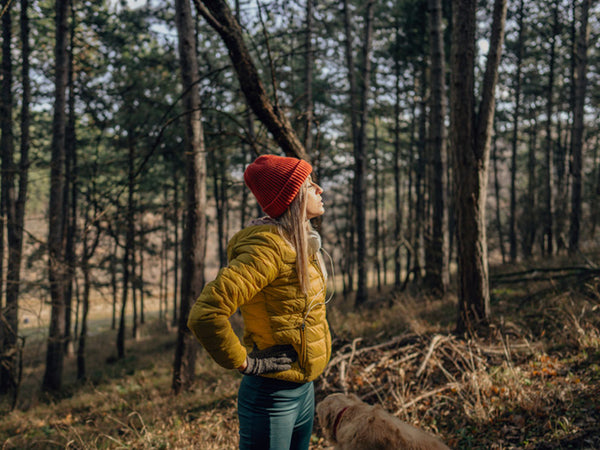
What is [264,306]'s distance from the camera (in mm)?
1927

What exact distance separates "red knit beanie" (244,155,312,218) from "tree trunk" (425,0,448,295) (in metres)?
7.93

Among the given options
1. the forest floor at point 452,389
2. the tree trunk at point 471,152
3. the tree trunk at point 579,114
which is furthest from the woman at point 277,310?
the tree trunk at point 579,114

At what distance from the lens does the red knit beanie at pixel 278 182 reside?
1.99m

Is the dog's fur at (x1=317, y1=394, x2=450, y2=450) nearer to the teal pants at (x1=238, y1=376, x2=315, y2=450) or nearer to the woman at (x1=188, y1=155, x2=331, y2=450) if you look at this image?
the woman at (x1=188, y1=155, x2=331, y2=450)

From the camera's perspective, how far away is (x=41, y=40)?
43.0ft

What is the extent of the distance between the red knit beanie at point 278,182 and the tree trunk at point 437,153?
7935mm

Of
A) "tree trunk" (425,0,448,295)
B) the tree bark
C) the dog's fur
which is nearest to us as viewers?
the dog's fur

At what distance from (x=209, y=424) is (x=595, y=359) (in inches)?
185

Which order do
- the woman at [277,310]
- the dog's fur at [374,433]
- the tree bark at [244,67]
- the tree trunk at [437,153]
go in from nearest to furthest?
1. the woman at [277,310]
2. the dog's fur at [374,433]
3. the tree bark at [244,67]
4. the tree trunk at [437,153]

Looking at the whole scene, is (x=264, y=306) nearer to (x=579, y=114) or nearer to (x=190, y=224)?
(x=190, y=224)

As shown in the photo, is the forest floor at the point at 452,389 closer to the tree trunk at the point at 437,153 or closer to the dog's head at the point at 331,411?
the dog's head at the point at 331,411

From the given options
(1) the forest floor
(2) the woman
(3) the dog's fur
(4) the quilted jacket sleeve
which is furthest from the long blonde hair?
(1) the forest floor

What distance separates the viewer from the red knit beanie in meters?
1.99

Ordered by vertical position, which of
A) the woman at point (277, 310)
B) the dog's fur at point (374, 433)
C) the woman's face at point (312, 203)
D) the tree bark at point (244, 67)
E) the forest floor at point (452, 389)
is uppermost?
the tree bark at point (244, 67)
